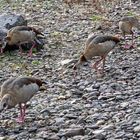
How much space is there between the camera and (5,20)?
1524 centimetres

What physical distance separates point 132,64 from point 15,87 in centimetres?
392

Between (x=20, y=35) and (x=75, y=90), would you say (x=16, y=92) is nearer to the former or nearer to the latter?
(x=75, y=90)

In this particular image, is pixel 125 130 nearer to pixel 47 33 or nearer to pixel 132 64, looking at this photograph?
pixel 132 64

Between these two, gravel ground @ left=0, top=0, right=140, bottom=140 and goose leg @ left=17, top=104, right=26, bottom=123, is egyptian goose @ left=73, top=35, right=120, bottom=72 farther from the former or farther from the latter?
goose leg @ left=17, top=104, right=26, bottom=123

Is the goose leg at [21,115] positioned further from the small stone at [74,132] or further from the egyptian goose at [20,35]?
the egyptian goose at [20,35]

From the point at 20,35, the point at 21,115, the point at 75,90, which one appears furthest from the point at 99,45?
the point at 20,35

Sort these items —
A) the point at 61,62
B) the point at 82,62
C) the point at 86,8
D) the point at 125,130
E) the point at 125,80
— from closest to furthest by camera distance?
the point at 125,130 → the point at 125,80 → the point at 82,62 → the point at 61,62 → the point at 86,8

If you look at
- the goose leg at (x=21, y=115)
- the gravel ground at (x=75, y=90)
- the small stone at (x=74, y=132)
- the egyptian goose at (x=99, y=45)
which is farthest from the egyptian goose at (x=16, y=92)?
the egyptian goose at (x=99, y=45)

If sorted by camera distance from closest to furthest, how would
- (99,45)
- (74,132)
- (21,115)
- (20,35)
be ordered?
1. (74,132)
2. (21,115)
3. (99,45)
4. (20,35)

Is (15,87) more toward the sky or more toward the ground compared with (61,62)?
more toward the sky

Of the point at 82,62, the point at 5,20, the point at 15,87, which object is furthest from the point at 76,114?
the point at 5,20

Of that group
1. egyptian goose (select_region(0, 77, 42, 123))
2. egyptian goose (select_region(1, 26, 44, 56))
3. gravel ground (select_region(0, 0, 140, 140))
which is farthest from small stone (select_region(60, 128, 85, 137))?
egyptian goose (select_region(1, 26, 44, 56))

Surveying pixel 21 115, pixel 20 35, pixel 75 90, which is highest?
pixel 20 35

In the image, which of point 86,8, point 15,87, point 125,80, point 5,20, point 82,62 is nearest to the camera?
point 15,87
